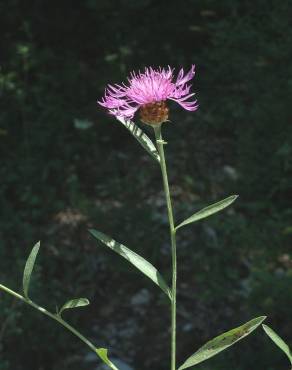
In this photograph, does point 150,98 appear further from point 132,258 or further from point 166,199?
point 132,258

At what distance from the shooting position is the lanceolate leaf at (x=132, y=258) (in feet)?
4.55

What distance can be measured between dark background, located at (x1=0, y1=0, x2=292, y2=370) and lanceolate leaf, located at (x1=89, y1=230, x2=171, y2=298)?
3.80 ft

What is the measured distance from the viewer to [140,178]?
12.4ft

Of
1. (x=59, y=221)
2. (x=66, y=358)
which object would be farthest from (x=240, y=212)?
(x=66, y=358)

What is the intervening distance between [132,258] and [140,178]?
7.81 feet

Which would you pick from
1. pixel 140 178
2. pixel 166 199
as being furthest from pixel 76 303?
pixel 140 178

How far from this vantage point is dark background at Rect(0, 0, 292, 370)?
2.99 metres

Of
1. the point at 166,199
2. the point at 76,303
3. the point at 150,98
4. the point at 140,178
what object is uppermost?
the point at 150,98

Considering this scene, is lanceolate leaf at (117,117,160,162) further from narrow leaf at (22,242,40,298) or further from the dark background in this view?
the dark background

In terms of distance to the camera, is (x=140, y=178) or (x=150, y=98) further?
(x=140, y=178)

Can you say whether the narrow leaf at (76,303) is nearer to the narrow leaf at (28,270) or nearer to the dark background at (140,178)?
the narrow leaf at (28,270)

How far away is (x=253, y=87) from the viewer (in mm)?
3828

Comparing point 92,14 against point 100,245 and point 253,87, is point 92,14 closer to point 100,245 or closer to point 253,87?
point 253,87

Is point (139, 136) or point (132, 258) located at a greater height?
point (139, 136)
